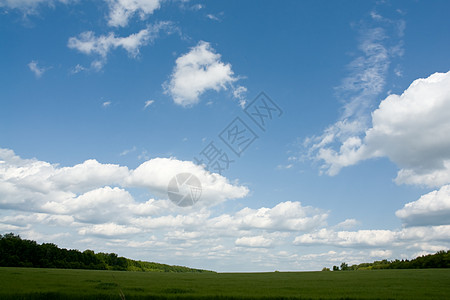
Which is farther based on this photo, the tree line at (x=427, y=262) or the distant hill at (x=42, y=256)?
the distant hill at (x=42, y=256)

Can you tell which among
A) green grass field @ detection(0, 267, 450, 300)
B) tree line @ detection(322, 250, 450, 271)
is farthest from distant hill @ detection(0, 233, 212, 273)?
tree line @ detection(322, 250, 450, 271)

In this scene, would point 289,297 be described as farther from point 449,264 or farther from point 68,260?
point 68,260

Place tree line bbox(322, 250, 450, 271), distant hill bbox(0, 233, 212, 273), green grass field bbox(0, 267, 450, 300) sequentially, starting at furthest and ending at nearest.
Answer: distant hill bbox(0, 233, 212, 273) → tree line bbox(322, 250, 450, 271) → green grass field bbox(0, 267, 450, 300)

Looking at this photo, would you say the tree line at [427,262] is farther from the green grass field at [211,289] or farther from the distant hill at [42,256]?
the distant hill at [42,256]

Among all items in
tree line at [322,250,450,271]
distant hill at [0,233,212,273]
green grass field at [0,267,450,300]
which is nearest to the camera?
green grass field at [0,267,450,300]

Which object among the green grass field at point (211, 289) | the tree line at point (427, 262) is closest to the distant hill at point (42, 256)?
the green grass field at point (211, 289)

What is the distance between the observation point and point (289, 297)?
47.2ft

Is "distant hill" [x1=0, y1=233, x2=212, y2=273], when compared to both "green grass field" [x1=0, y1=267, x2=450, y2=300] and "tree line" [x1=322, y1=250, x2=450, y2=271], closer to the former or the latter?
"green grass field" [x1=0, y1=267, x2=450, y2=300]

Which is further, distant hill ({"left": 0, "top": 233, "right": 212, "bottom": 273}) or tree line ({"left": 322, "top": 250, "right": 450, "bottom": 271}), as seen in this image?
distant hill ({"left": 0, "top": 233, "right": 212, "bottom": 273})

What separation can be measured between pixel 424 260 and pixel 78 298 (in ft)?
299

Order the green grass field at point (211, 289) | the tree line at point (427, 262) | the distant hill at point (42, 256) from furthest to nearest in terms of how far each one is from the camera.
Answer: the distant hill at point (42, 256), the tree line at point (427, 262), the green grass field at point (211, 289)

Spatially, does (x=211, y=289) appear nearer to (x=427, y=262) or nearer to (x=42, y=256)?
(x=427, y=262)

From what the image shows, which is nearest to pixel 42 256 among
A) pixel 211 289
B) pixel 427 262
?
pixel 211 289

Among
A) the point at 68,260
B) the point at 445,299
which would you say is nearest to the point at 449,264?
the point at 445,299
